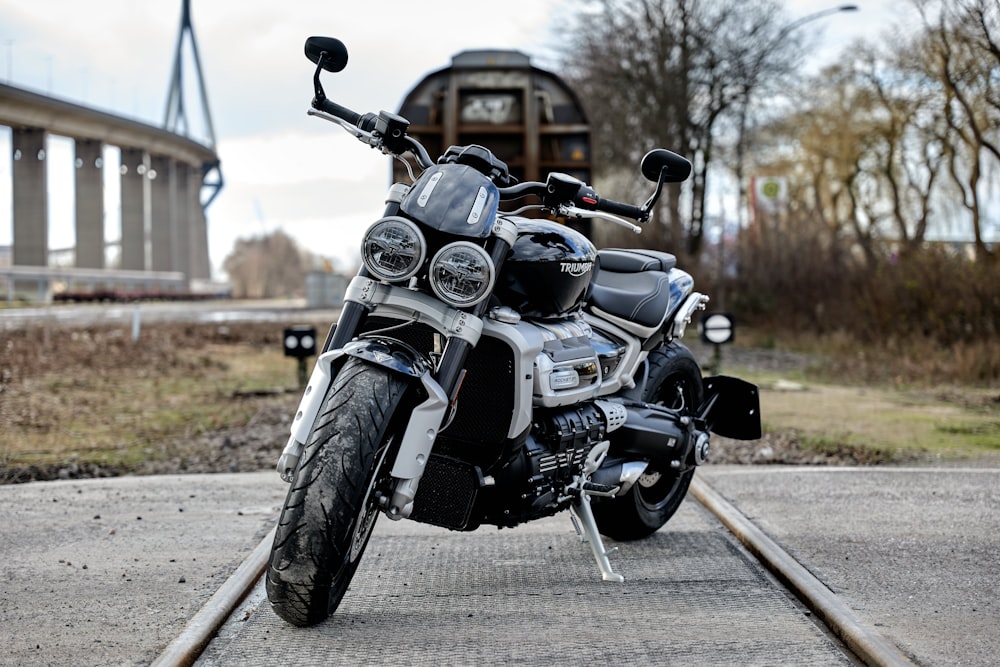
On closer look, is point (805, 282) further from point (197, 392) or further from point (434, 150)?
point (197, 392)

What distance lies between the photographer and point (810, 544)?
540cm

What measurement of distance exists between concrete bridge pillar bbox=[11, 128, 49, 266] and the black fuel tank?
229 ft

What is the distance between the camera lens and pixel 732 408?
6.07 metres

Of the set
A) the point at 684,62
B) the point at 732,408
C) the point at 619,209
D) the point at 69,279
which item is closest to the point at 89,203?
the point at 69,279

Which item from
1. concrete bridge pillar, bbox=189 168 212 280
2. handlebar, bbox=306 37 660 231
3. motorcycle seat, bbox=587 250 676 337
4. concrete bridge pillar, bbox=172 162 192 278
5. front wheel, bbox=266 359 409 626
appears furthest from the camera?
concrete bridge pillar, bbox=189 168 212 280

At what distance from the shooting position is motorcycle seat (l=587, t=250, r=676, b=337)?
525 cm

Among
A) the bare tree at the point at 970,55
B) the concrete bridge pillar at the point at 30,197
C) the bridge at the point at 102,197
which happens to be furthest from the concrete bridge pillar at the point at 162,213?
the bare tree at the point at 970,55

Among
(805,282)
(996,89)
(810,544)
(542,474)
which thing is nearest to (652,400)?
(810,544)

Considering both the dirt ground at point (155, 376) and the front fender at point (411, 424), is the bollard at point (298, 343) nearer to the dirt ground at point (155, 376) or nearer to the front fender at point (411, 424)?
the dirt ground at point (155, 376)

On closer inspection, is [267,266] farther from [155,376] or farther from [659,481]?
[659,481]

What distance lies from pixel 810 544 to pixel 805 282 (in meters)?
18.1

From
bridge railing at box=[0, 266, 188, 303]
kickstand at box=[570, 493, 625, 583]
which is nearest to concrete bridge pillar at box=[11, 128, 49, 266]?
bridge railing at box=[0, 266, 188, 303]

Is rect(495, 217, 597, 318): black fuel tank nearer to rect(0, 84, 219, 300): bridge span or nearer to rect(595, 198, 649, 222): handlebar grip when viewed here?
rect(595, 198, 649, 222): handlebar grip

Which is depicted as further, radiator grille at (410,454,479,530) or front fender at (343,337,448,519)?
radiator grille at (410,454,479,530)
